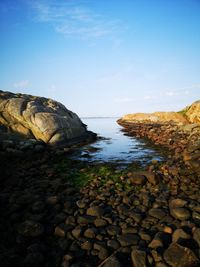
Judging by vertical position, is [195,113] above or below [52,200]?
above

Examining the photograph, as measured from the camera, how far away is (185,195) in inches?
304

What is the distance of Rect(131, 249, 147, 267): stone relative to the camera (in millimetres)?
4434

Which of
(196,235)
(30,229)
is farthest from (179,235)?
(30,229)

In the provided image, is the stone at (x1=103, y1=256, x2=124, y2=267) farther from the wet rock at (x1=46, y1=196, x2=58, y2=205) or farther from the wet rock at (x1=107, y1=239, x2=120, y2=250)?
the wet rock at (x1=46, y1=196, x2=58, y2=205)

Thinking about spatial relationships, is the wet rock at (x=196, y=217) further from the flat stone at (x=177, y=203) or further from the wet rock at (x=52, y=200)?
the wet rock at (x=52, y=200)

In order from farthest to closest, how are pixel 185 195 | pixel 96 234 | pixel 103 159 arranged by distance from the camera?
1. pixel 103 159
2. pixel 185 195
3. pixel 96 234

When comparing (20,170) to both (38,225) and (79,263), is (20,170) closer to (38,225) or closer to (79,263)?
(38,225)

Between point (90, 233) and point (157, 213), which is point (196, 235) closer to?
point (157, 213)

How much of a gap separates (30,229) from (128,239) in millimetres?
2714

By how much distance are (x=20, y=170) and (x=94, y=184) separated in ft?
15.3

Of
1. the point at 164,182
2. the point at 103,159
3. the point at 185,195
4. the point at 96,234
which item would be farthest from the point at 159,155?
the point at 96,234

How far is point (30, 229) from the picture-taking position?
5.77m

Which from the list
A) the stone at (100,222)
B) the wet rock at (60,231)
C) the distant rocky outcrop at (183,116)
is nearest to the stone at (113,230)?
the stone at (100,222)

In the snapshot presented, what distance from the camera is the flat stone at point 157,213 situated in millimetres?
6276
